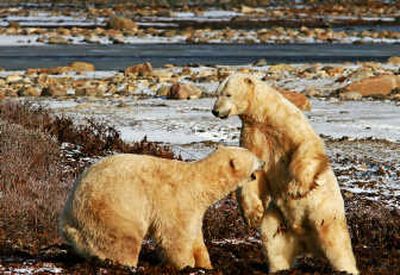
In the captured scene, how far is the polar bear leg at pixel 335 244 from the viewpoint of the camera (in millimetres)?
6836

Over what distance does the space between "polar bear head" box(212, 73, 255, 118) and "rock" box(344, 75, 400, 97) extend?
42.6 feet

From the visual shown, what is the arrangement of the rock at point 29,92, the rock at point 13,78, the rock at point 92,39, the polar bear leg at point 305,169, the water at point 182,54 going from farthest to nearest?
the rock at point 92,39, the water at point 182,54, the rock at point 13,78, the rock at point 29,92, the polar bear leg at point 305,169

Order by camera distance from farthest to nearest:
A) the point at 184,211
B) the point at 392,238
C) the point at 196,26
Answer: the point at 196,26 → the point at 392,238 → the point at 184,211

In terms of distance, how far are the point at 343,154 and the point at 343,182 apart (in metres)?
1.80

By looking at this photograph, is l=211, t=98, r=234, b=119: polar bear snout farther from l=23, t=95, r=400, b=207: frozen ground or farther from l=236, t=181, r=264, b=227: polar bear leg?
l=23, t=95, r=400, b=207: frozen ground

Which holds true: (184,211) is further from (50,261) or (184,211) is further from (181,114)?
(181,114)

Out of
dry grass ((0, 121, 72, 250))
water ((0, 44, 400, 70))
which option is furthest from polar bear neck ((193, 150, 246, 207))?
water ((0, 44, 400, 70))

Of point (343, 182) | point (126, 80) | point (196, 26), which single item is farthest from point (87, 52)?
point (343, 182)

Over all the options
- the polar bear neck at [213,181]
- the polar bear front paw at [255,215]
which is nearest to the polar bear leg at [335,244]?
the polar bear front paw at [255,215]

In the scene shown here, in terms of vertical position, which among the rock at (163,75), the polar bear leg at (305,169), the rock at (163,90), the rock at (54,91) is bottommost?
the rock at (163,75)

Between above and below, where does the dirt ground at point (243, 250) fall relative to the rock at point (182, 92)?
above

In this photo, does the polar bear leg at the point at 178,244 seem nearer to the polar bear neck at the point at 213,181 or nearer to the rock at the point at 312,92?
the polar bear neck at the point at 213,181

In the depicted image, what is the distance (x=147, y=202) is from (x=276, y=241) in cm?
104

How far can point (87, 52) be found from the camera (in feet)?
124
